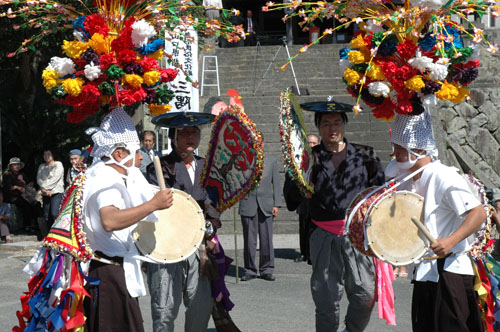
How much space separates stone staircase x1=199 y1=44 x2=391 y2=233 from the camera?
52.0 ft

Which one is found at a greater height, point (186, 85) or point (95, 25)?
point (95, 25)

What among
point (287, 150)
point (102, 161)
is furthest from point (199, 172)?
point (102, 161)

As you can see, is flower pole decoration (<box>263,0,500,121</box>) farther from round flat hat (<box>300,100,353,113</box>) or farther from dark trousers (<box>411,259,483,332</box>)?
dark trousers (<box>411,259,483,332</box>)

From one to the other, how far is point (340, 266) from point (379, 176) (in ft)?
2.58

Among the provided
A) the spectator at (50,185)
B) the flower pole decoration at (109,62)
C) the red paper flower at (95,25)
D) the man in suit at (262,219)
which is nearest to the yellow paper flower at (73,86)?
the flower pole decoration at (109,62)

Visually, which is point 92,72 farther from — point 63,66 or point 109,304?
point 109,304

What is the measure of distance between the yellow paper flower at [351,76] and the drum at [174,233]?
54.3 inches

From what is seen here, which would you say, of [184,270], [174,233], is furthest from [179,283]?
[174,233]

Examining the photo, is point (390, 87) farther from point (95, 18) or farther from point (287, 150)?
point (95, 18)

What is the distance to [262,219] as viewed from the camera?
10.4 meters

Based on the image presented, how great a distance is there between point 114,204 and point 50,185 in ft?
30.8

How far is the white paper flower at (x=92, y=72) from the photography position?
4.94 meters

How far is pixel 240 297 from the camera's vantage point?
889cm

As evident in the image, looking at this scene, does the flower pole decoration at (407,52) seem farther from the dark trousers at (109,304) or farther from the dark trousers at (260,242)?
the dark trousers at (260,242)
